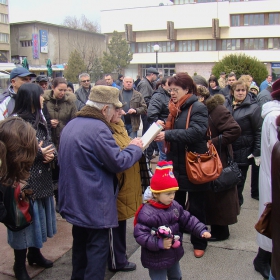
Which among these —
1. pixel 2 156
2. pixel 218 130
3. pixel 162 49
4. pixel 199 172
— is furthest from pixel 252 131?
pixel 162 49

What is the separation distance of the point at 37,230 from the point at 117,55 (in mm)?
55275

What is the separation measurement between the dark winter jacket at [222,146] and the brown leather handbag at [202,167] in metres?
0.49

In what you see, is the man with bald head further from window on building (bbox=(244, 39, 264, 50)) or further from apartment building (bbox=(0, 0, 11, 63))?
apartment building (bbox=(0, 0, 11, 63))

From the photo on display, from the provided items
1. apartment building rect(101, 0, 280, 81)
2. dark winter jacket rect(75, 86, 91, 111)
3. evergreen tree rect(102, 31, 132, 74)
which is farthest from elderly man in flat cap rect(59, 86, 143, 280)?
evergreen tree rect(102, 31, 132, 74)

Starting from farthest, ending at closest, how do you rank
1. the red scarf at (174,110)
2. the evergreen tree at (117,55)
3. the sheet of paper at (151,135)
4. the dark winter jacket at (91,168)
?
1. the evergreen tree at (117,55)
2. the red scarf at (174,110)
3. the sheet of paper at (151,135)
4. the dark winter jacket at (91,168)

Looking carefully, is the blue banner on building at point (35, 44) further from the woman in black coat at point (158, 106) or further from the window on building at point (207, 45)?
the woman in black coat at point (158, 106)

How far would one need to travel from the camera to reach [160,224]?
2844 millimetres

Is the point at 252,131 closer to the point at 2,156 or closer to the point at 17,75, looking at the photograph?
the point at 17,75

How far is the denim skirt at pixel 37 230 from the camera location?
335 cm

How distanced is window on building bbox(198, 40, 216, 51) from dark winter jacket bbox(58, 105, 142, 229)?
53.0 meters

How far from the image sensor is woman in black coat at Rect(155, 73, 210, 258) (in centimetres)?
373

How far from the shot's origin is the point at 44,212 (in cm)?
358

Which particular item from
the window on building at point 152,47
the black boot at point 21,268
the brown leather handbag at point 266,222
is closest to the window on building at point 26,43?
the window on building at point 152,47

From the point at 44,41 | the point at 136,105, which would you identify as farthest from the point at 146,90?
the point at 44,41
